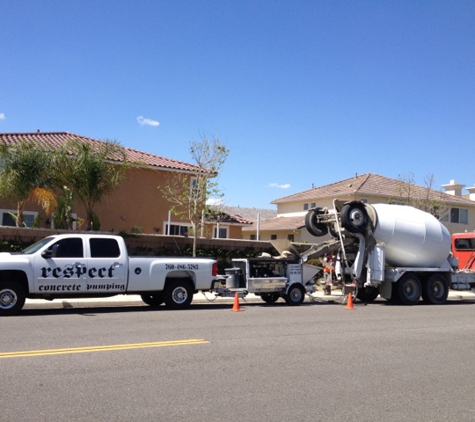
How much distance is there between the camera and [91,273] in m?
15.2

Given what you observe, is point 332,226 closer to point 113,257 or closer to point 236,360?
point 113,257

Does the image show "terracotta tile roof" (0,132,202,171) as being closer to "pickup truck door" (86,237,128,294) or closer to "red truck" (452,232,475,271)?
"red truck" (452,232,475,271)

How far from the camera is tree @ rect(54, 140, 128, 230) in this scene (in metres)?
22.6

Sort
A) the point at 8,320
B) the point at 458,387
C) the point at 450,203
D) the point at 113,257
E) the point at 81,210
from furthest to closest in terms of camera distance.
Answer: the point at 450,203
the point at 81,210
the point at 113,257
the point at 8,320
the point at 458,387

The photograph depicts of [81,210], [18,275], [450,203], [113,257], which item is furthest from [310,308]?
[450,203]

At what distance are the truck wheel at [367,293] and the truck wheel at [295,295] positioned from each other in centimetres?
340

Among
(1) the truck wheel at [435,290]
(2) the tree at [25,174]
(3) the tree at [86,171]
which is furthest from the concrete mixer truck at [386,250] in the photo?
(2) the tree at [25,174]

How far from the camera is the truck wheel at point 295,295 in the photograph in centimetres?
1906

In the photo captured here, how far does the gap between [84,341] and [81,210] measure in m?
17.5

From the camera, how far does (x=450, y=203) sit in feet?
151

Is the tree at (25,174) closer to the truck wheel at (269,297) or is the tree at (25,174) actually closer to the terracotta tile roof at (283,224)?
the truck wheel at (269,297)

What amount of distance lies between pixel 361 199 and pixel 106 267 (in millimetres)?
30042

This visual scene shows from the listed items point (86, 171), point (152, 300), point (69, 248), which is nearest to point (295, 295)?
point (152, 300)

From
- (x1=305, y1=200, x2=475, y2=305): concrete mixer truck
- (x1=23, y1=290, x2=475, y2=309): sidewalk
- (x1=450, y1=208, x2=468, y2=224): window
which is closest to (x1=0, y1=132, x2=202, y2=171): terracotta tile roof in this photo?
(x1=23, y1=290, x2=475, y2=309): sidewalk
